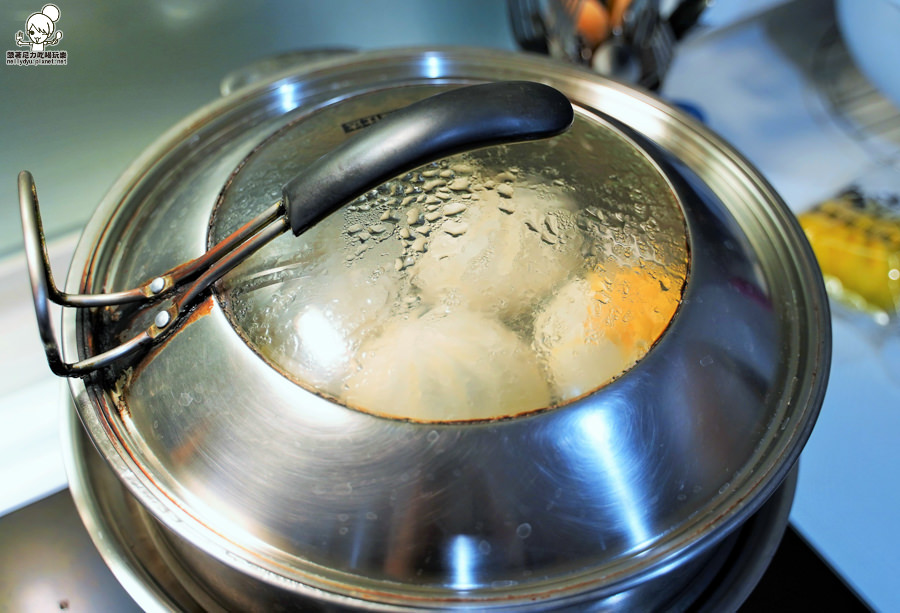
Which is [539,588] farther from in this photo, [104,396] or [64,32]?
[64,32]

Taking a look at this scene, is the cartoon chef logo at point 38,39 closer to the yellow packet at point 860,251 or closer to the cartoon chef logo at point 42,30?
the cartoon chef logo at point 42,30

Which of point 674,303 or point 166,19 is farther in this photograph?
point 166,19

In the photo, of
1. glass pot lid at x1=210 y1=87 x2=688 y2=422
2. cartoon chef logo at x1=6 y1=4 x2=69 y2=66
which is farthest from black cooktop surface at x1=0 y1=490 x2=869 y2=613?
cartoon chef logo at x1=6 y1=4 x2=69 y2=66

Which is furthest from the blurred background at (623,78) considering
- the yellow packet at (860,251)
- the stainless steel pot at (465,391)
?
the stainless steel pot at (465,391)

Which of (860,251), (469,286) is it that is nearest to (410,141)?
(469,286)

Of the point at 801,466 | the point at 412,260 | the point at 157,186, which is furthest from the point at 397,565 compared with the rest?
the point at 801,466

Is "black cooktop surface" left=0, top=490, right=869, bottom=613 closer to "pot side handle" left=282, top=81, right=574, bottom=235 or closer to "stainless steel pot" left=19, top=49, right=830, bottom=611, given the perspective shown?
"stainless steel pot" left=19, top=49, right=830, bottom=611

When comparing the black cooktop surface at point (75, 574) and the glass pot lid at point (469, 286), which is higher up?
the glass pot lid at point (469, 286)
